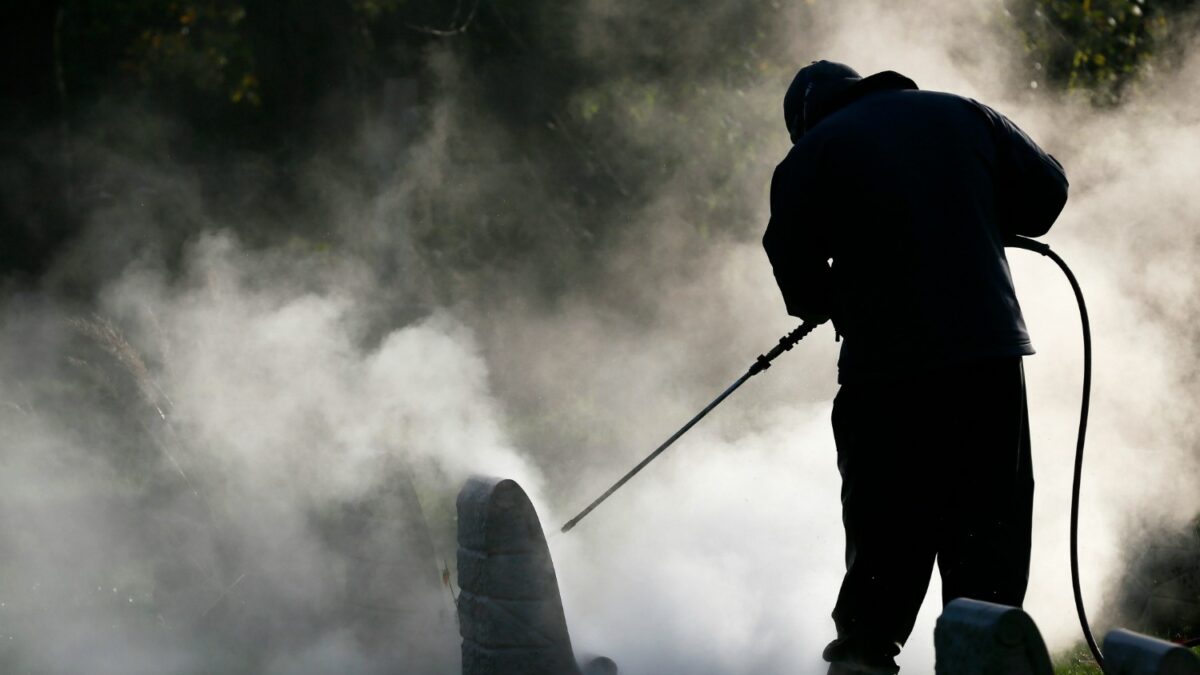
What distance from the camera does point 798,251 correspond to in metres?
3.74

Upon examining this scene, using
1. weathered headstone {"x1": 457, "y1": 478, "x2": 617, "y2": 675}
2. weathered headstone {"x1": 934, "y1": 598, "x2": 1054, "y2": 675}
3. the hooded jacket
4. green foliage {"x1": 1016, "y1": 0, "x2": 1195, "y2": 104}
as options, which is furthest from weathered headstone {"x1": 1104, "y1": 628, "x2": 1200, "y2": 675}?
green foliage {"x1": 1016, "y1": 0, "x2": 1195, "y2": 104}

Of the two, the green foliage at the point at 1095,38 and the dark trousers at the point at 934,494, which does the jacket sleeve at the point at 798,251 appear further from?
the green foliage at the point at 1095,38

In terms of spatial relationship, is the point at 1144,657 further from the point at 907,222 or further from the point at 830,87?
the point at 830,87

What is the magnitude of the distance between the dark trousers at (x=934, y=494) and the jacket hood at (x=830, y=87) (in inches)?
32.4

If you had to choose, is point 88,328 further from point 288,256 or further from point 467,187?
point 467,187

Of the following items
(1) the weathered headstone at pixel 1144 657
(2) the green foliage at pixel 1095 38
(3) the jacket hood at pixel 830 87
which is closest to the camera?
(1) the weathered headstone at pixel 1144 657

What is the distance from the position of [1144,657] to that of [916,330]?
3.88ft

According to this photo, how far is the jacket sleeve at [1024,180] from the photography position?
377 centimetres

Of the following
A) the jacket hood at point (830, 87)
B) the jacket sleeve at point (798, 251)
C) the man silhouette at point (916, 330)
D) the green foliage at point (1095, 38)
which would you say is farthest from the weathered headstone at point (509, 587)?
the green foliage at point (1095, 38)

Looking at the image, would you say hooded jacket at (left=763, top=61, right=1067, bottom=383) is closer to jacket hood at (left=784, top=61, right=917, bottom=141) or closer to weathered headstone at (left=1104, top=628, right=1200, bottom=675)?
jacket hood at (left=784, top=61, right=917, bottom=141)

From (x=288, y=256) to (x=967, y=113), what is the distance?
6.13 metres

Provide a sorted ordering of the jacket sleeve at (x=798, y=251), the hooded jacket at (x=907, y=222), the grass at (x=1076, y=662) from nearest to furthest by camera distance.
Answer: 1. the hooded jacket at (x=907, y=222)
2. the jacket sleeve at (x=798, y=251)
3. the grass at (x=1076, y=662)

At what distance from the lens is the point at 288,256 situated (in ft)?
29.6

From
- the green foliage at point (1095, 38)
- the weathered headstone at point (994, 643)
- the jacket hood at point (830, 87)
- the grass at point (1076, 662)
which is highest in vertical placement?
the green foliage at point (1095, 38)
